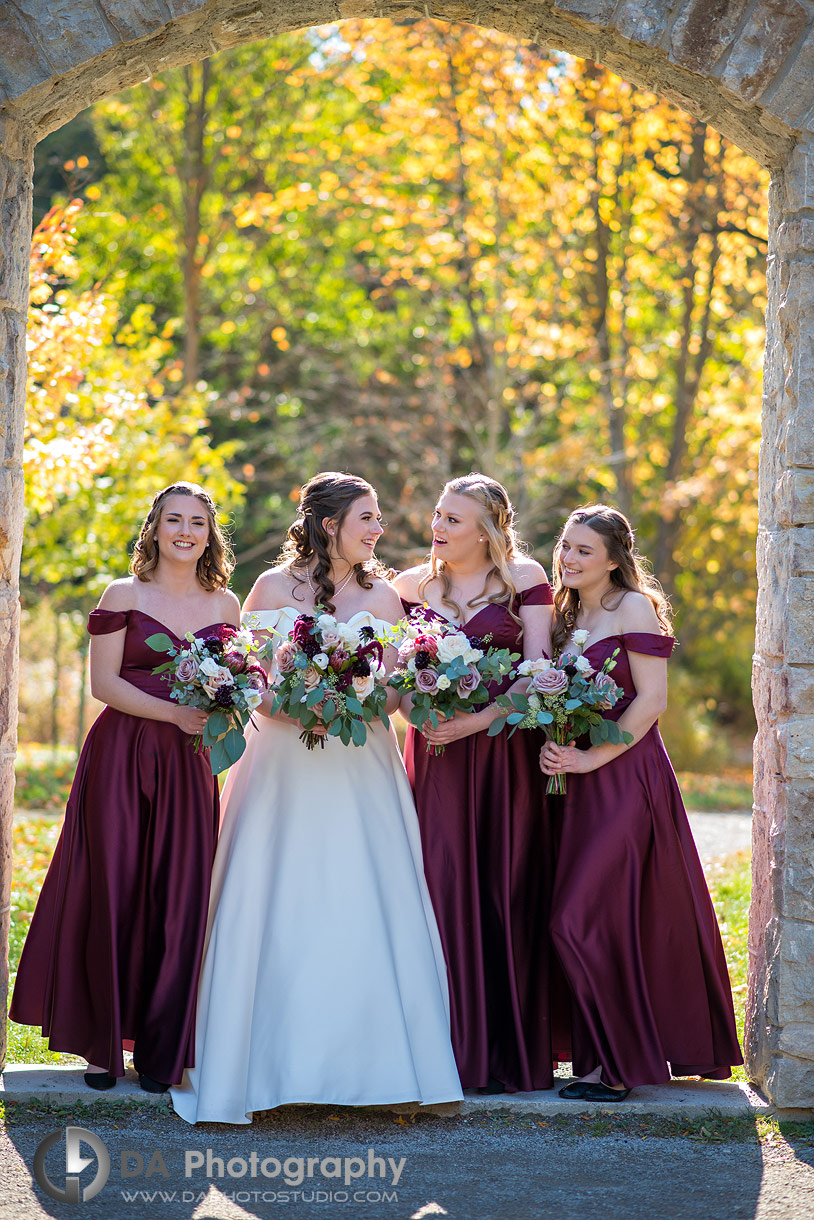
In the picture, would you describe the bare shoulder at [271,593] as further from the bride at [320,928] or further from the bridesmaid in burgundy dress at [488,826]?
the bridesmaid in burgundy dress at [488,826]

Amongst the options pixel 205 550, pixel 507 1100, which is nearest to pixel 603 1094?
pixel 507 1100

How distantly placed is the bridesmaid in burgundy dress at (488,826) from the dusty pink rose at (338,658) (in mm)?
472

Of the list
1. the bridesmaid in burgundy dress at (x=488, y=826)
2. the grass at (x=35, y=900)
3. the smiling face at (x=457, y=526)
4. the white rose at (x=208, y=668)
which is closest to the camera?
the white rose at (x=208, y=668)

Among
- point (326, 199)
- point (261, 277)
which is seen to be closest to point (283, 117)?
point (326, 199)

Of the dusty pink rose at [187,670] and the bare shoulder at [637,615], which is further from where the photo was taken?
the bare shoulder at [637,615]

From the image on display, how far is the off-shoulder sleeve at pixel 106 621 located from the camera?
4289 millimetres

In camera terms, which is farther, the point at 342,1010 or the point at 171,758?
the point at 171,758

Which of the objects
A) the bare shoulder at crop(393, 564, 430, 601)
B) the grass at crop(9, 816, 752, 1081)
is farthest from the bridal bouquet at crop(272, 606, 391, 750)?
the grass at crop(9, 816, 752, 1081)

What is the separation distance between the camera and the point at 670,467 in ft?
46.4

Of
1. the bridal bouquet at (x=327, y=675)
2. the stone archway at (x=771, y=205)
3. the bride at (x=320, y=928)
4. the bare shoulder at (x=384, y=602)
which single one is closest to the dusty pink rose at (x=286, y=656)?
the bridal bouquet at (x=327, y=675)

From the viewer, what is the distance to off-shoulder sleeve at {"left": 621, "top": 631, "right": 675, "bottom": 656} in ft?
14.3

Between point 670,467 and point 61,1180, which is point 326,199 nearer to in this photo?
point 670,467

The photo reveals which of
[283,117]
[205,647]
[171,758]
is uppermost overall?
[283,117]

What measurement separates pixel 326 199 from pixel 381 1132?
12.7 metres
